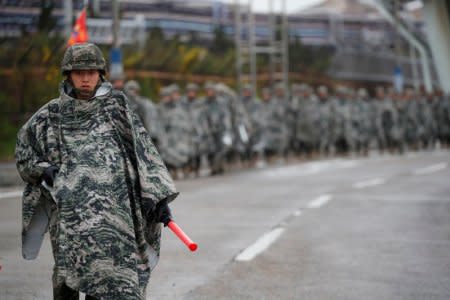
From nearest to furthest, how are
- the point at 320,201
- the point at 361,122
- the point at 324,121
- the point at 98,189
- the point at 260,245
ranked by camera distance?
1. the point at 98,189
2. the point at 260,245
3. the point at 320,201
4. the point at 324,121
5. the point at 361,122

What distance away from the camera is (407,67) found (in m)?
78.9

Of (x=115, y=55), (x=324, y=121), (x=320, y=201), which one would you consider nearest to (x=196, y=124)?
(x=115, y=55)

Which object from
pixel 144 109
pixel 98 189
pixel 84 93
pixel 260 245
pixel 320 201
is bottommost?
pixel 320 201

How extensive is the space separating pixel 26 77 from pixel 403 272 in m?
13.6

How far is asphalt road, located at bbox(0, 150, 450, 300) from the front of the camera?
7875 millimetres

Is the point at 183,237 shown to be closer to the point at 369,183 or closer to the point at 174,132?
the point at 369,183

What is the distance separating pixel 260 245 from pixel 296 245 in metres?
0.34

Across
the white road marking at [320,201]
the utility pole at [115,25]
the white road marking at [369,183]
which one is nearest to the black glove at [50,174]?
the white road marking at [320,201]

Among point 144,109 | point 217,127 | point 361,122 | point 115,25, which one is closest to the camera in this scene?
point 144,109

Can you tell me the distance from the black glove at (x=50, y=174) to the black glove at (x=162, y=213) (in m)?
0.55

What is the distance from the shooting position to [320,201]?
15672 millimetres

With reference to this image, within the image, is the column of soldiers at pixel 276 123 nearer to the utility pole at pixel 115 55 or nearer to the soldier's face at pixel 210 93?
the soldier's face at pixel 210 93

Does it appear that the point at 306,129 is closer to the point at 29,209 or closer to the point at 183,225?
the point at 183,225

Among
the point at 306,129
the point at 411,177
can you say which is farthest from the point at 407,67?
the point at 411,177
